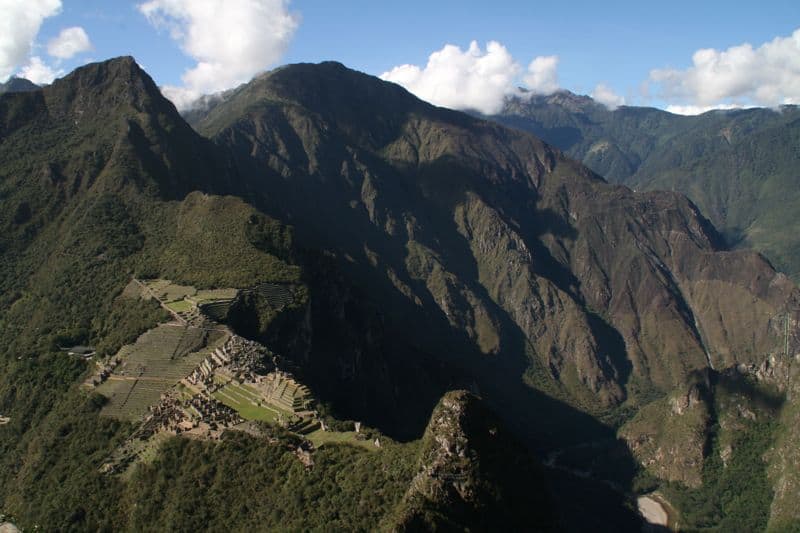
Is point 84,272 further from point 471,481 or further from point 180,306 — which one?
point 471,481

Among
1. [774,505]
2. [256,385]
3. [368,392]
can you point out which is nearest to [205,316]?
[256,385]

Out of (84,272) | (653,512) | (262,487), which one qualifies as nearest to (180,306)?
(84,272)

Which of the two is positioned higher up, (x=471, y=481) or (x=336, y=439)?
(x=471, y=481)

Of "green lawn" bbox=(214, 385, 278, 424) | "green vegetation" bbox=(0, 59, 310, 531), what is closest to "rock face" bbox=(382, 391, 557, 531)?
"green lawn" bbox=(214, 385, 278, 424)

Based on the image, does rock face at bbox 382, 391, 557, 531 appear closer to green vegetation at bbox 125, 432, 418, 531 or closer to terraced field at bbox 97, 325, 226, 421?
green vegetation at bbox 125, 432, 418, 531

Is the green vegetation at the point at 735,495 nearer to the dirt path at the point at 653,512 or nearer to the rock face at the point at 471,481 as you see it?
the dirt path at the point at 653,512
